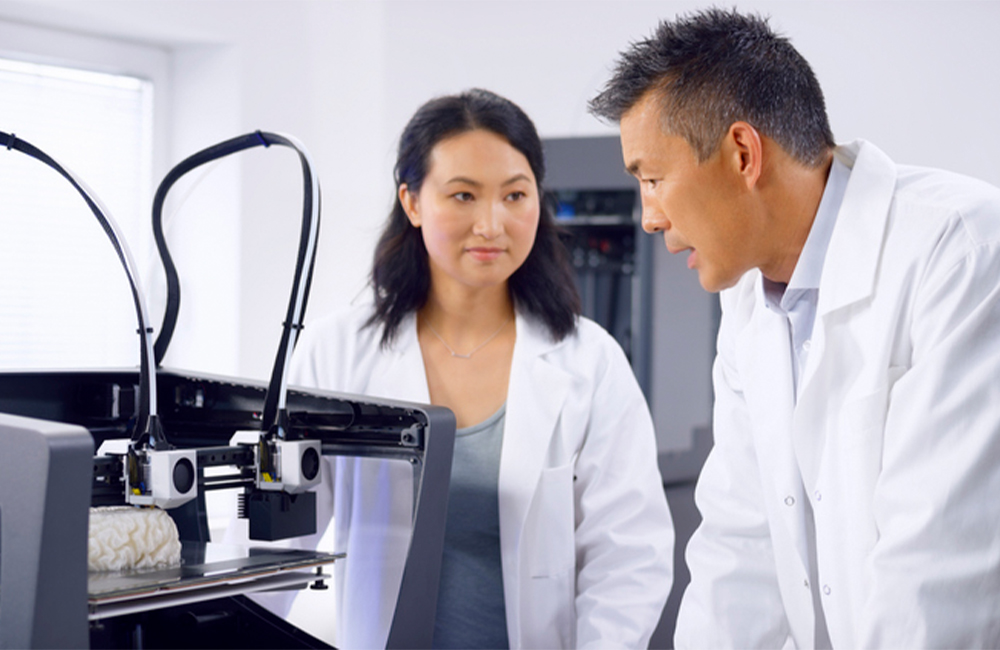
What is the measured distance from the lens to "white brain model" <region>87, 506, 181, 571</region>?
2.65 ft

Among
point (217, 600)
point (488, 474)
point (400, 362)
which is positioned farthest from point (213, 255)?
point (217, 600)

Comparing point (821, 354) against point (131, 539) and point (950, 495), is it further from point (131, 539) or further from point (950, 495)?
point (131, 539)

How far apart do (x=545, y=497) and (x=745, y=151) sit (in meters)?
0.50

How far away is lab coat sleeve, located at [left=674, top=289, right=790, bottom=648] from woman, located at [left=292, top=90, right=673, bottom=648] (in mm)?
49

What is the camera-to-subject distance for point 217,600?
918 millimetres

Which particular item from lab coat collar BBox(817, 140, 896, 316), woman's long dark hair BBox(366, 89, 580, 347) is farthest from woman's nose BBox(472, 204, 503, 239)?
lab coat collar BBox(817, 140, 896, 316)

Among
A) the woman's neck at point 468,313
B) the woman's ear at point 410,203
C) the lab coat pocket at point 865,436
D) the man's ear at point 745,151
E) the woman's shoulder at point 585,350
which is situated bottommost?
the lab coat pocket at point 865,436

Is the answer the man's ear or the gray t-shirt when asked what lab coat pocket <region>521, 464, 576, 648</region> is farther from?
the man's ear

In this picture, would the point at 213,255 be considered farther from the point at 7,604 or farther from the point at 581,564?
the point at 7,604

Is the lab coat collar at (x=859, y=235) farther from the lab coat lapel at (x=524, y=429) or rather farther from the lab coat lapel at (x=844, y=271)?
the lab coat lapel at (x=524, y=429)

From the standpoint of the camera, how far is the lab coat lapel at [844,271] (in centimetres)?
101

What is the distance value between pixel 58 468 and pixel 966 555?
756 mm

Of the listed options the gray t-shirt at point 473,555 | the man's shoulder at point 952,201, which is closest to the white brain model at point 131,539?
the gray t-shirt at point 473,555

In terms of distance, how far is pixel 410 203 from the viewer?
1.38 metres
